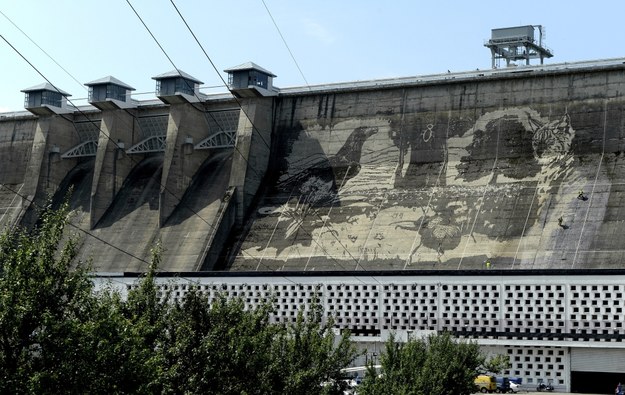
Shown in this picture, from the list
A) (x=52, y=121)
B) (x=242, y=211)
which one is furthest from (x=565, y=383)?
(x=52, y=121)

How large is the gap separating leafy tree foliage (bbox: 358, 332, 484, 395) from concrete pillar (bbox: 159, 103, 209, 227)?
36554mm

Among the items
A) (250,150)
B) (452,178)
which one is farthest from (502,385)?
(250,150)

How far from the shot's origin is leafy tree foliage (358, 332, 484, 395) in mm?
35156

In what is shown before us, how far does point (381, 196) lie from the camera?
6831cm

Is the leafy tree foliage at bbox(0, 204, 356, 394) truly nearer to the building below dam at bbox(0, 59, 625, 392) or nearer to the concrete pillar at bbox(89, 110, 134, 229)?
the building below dam at bbox(0, 59, 625, 392)

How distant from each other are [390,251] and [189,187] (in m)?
18.6

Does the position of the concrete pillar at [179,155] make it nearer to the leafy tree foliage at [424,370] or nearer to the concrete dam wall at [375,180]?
the concrete dam wall at [375,180]

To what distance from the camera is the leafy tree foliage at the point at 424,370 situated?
3516cm

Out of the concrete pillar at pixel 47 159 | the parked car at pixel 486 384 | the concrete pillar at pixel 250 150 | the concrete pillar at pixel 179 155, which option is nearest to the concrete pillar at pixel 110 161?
the concrete pillar at pixel 47 159

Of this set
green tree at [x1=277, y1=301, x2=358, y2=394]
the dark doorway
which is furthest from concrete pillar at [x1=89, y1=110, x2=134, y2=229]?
green tree at [x1=277, y1=301, x2=358, y2=394]

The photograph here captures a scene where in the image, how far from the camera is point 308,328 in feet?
106

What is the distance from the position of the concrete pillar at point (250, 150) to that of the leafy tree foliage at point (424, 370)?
32.4 m

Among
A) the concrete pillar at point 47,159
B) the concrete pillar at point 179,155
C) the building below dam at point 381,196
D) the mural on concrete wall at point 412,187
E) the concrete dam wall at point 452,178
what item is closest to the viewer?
the building below dam at point 381,196

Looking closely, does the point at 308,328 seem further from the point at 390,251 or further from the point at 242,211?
the point at 242,211
